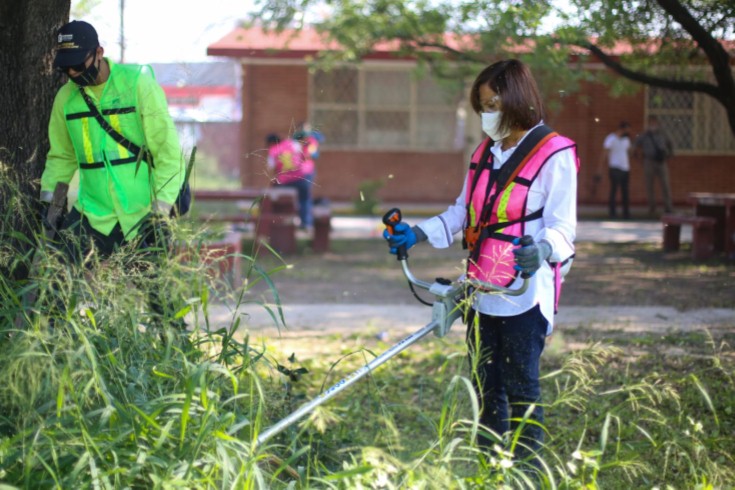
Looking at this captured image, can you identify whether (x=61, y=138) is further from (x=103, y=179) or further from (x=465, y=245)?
(x=465, y=245)

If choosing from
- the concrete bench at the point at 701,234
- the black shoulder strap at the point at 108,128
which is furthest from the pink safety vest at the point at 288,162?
the concrete bench at the point at 701,234

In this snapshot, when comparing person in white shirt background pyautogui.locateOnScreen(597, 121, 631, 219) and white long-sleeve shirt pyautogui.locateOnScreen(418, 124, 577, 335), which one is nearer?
white long-sleeve shirt pyautogui.locateOnScreen(418, 124, 577, 335)

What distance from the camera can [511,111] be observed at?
391 cm

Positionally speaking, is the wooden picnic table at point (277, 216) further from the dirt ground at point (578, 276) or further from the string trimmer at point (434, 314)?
the string trimmer at point (434, 314)

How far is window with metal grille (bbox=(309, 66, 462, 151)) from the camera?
869 inches

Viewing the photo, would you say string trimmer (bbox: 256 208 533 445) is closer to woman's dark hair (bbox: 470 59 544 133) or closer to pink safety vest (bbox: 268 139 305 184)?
pink safety vest (bbox: 268 139 305 184)

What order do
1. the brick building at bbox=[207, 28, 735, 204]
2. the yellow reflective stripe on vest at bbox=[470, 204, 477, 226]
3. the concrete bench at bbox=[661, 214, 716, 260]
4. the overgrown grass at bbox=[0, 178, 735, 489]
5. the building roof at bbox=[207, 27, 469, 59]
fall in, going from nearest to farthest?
the overgrown grass at bbox=[0, 178, 735, 489] → the yellow reflective stripe on vest at bbox=[470, 204, 477, 226] → the concrete bench at bbox=[661, 214, 716, 260] → the building roof at bbox=[207, 27, 469, 59] → the brick building at bbox=[207, 28, 735, 204]

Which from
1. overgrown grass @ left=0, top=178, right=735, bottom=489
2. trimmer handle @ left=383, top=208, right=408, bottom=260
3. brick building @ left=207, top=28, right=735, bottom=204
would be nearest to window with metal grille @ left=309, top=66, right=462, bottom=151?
brick building @ left=207, top=28, right=735, bottom=204

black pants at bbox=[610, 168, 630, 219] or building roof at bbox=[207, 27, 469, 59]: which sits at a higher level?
building roof at bbox=[207, 27, 469, 59]

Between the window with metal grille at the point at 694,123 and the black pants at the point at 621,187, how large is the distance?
Answer: 2481mm

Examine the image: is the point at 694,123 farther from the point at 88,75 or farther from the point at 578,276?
the point at 88,75

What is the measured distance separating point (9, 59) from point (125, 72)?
0.73 metres

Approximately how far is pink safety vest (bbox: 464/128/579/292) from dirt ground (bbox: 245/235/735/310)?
12.1ft

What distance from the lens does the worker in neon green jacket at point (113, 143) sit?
4.64 m
